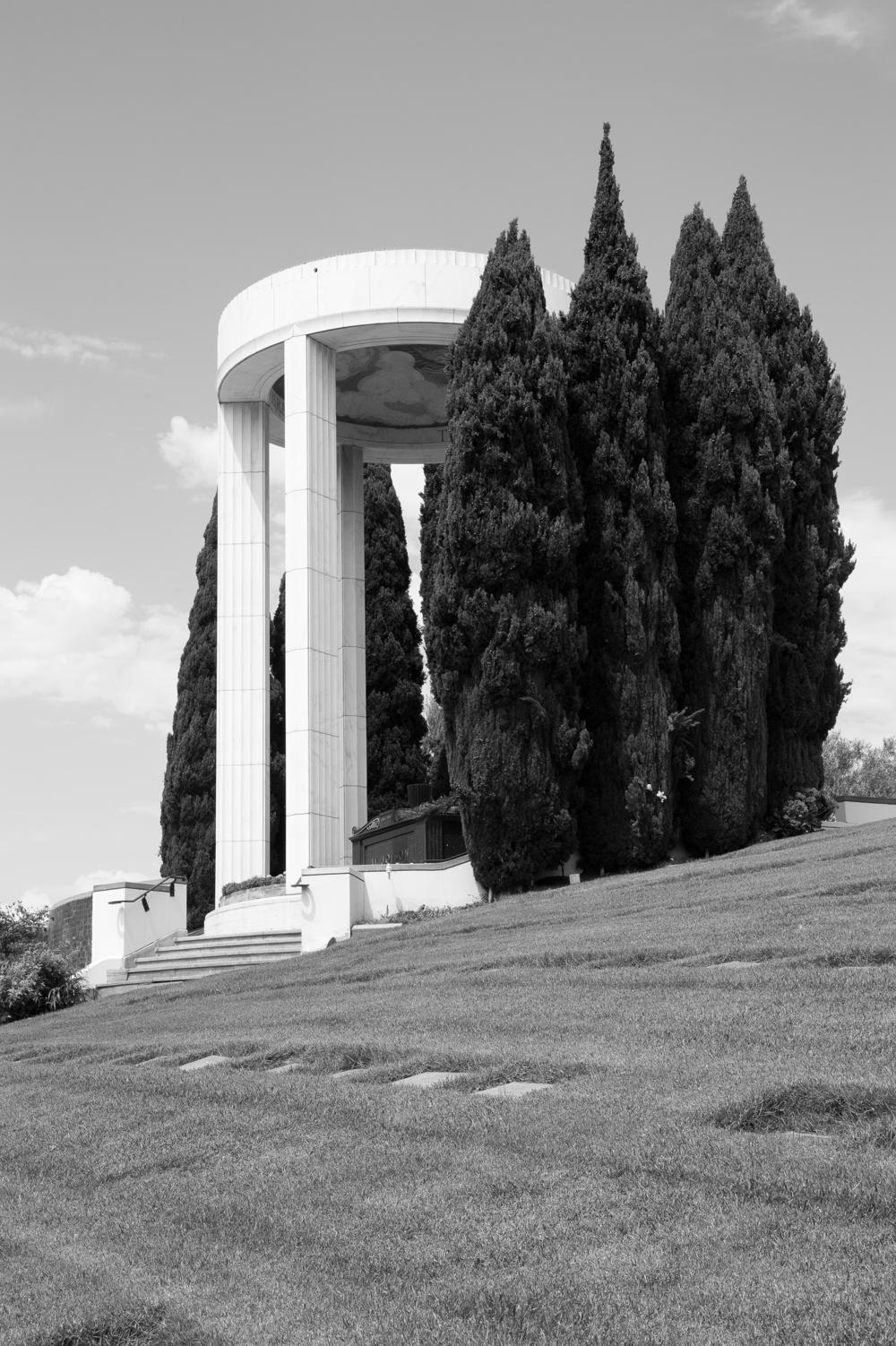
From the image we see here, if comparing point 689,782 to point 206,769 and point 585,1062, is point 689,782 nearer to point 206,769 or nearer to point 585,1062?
point 206,769

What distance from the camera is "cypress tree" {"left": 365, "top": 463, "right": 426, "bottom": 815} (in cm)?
3594

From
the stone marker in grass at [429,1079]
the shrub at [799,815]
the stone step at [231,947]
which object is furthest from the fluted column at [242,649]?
the stone marker in grass at [429,1079]

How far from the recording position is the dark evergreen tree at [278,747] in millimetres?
34688

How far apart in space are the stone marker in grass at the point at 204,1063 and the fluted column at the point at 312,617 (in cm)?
1556

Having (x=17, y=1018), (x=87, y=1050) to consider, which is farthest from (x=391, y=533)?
(x=87, y=1050)

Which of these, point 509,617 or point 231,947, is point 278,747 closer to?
point 231,947

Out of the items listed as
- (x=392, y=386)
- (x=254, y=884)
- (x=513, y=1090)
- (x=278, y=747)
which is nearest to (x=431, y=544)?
(x=392, y=386)

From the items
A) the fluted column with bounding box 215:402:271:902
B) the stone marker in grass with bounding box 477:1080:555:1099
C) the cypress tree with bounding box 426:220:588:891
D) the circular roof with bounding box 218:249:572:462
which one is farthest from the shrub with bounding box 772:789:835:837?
the stone marker in grass with bounding box 477:1080:555:1099

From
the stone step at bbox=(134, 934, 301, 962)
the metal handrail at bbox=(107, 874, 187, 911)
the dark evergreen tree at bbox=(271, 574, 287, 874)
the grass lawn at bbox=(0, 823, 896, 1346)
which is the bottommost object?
the grass lawn at bbox=(0, 823, 896, 1346)

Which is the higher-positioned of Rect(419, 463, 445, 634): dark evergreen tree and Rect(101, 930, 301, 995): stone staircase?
Rect(419, 463, 445, 634): dark evergreen tree

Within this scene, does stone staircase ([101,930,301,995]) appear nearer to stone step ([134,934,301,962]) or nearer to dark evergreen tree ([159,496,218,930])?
stone step ([134,934,301,962])

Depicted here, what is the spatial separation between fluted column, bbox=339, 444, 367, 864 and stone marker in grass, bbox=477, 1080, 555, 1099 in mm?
23803

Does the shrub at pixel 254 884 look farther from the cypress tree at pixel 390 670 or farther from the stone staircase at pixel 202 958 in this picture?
the cypress tree at pixel 390 670

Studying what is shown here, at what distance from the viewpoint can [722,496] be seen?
27.9 metres
